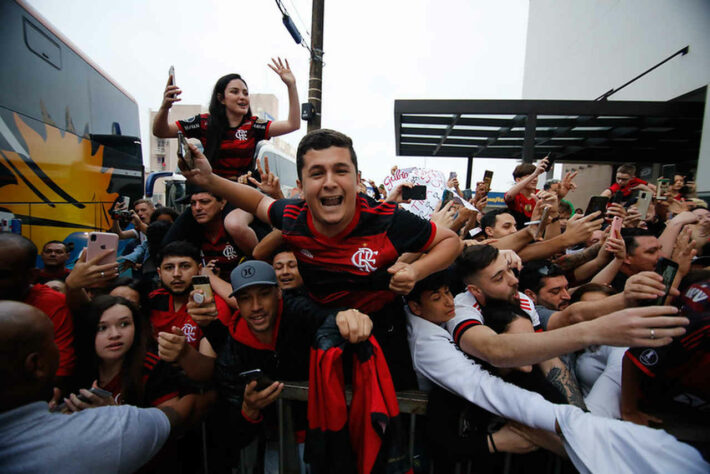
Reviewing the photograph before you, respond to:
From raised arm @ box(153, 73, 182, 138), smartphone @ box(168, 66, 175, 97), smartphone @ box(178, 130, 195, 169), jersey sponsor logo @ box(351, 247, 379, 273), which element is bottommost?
jersey sponsor logo @ box(351, 247, 379, 273)

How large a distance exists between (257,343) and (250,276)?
0.43 meters

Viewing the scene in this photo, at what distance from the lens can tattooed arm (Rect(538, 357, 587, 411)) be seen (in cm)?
193

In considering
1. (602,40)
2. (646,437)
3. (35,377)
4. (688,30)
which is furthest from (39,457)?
(602,40)

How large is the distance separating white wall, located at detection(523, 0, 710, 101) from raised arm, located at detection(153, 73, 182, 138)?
1284cm

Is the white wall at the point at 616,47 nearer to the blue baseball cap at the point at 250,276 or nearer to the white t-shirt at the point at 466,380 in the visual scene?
the white t-shirt at the point at 466,380

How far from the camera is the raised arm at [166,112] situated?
2.50 m

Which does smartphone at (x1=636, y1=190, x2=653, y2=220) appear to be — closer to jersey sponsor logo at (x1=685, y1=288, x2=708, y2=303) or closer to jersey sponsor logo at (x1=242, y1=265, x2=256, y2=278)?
jersey sponsor logo at (x1=685, y1=288, x2=708, y2=303)

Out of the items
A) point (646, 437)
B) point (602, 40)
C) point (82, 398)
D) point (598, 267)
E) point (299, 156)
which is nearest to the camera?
point (646, 437)

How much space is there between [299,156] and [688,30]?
1391 cm

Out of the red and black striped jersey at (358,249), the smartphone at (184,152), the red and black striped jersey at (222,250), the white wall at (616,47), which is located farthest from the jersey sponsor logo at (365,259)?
the white wall at (616,47)

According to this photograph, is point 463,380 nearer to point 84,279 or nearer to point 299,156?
point 299,156

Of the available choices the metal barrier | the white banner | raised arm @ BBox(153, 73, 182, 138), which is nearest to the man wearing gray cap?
the metal barrier

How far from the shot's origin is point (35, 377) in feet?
4.03

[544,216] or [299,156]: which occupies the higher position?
[299,156]
